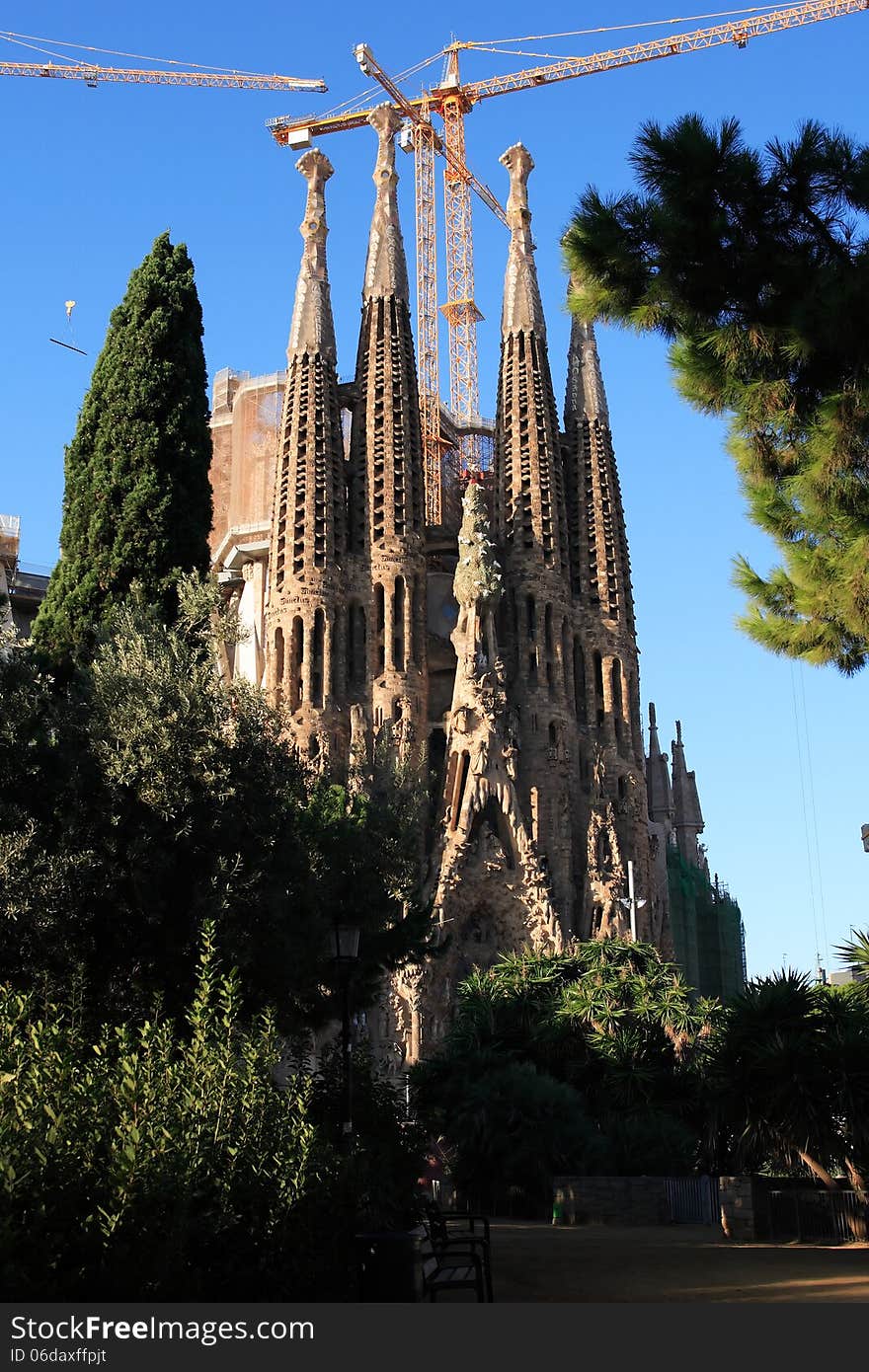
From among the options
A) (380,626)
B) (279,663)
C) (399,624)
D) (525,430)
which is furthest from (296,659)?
(525,430)

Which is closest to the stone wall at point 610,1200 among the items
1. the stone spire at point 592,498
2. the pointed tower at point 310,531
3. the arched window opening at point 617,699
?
the pointed tower at point 310,531

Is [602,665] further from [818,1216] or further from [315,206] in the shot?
[818,1216]

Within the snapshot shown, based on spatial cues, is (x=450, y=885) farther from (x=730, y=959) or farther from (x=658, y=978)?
(x=730, y=959)

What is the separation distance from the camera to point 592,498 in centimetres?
4644

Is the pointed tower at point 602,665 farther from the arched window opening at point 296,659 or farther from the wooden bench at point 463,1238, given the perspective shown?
the wooden bench at point 463,1238

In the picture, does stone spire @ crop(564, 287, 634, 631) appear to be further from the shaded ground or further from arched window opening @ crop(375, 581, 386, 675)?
the shaded ground

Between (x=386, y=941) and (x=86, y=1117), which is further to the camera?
(x=386, y=941)

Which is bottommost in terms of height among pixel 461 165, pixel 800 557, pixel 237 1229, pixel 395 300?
pixel 237 1229

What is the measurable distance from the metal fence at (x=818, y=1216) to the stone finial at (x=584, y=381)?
34.1 m

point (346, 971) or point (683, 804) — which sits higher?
point (683, 804)

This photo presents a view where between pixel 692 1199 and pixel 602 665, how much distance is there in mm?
27120

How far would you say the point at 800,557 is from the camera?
609 inches

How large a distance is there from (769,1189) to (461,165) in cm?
5373

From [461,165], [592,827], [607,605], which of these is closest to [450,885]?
[592,827]
